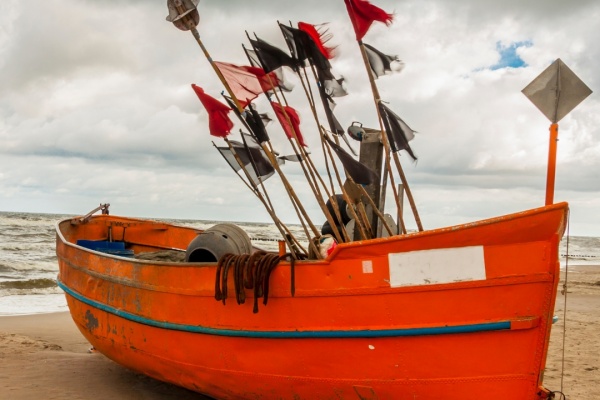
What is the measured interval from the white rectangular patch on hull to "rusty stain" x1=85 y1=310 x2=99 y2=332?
143 inches

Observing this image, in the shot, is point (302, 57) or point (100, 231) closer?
point (302, 57)

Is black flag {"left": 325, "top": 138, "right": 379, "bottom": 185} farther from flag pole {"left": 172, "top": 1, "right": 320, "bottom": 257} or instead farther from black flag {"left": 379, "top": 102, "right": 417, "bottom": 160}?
flag pole {"left": 172, "top": 1, "right": 320, "bottom": 257}

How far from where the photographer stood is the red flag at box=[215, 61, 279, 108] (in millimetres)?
5313

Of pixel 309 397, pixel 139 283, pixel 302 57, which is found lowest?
pixel 309 397

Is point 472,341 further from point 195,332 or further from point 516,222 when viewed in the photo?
point 195,332

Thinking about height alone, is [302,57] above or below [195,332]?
above

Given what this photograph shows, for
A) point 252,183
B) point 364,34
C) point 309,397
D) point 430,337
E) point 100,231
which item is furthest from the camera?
point 100,231

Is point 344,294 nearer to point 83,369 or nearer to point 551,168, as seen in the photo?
point 551,168

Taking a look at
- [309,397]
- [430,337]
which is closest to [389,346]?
[430,337]

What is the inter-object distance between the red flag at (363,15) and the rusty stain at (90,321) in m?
3.90

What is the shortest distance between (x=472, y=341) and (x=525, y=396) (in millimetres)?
470

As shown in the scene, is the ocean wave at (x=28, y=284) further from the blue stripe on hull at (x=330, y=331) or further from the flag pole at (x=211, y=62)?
the flag pole at (x=211, y=62)

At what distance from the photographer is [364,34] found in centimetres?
486

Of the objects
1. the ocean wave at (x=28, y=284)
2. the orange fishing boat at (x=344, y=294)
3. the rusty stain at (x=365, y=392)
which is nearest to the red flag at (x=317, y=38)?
the orange fishing boat at (x=344, y=294)
